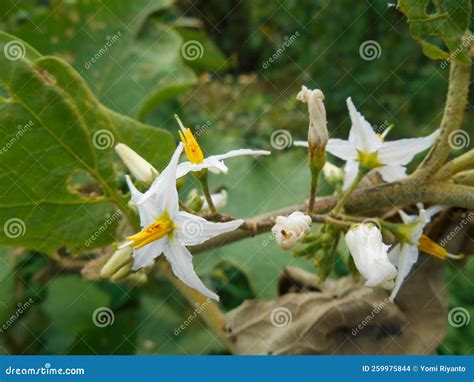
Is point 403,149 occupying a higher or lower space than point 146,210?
higher

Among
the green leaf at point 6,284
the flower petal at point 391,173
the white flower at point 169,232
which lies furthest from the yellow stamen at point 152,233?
the green leaf at point 6,284

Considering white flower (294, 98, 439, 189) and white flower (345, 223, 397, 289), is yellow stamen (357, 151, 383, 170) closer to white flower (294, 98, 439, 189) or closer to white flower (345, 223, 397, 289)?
white flower (294, 98, 439, 189)

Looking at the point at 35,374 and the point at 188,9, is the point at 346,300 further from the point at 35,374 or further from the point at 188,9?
the point at 188,9

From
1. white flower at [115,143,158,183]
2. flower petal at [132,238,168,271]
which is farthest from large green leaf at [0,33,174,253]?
flower petal at [132,238,168,271]

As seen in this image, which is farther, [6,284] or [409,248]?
[6,284]

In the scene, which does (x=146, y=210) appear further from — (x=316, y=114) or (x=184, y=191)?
(x=184, y=191)

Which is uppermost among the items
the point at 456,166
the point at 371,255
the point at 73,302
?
the point at 456,166

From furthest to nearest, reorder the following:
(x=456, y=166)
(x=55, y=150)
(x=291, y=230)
Answer: (x=55, y=150)
(x=456, y=166)
(x=291, y=230)

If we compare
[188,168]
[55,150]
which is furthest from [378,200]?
[55,150]
